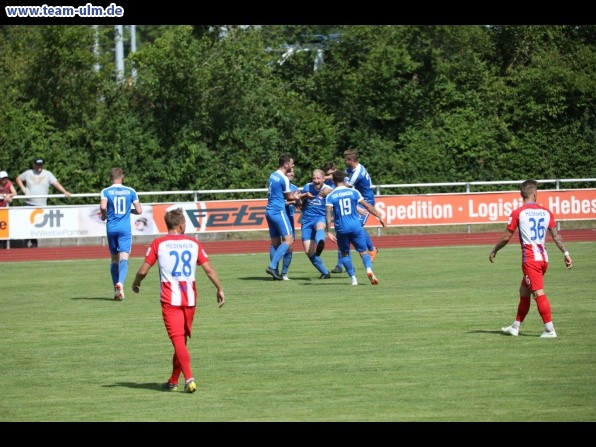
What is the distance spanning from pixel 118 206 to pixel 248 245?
1303 centimetres

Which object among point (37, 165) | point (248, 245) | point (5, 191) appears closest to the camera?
point (37, 165)

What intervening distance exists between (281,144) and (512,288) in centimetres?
2102

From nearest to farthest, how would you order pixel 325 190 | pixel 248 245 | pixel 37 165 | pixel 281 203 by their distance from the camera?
pixel 281 203 → pixel 325 190 → pixel 37 165 → pixel 248 245

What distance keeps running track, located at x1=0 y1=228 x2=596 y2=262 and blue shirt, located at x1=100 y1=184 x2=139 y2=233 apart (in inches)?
399

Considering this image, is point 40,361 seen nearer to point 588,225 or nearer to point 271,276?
point 271,276

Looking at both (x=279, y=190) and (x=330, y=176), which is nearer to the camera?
(x=279, y=190)

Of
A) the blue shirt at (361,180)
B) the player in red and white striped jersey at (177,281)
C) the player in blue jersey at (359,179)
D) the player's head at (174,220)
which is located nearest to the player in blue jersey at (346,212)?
the player in blue jersey at (359,179)

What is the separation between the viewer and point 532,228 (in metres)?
13.1

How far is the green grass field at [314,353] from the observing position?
31.6ft

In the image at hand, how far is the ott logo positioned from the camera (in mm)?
30000

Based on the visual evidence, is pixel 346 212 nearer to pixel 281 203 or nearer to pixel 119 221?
pixel 281 203

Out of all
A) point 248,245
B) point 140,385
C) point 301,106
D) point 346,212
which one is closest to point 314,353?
point 140,385

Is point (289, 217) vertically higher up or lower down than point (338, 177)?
lower down

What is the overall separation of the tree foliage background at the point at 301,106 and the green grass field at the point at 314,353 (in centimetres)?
1539
